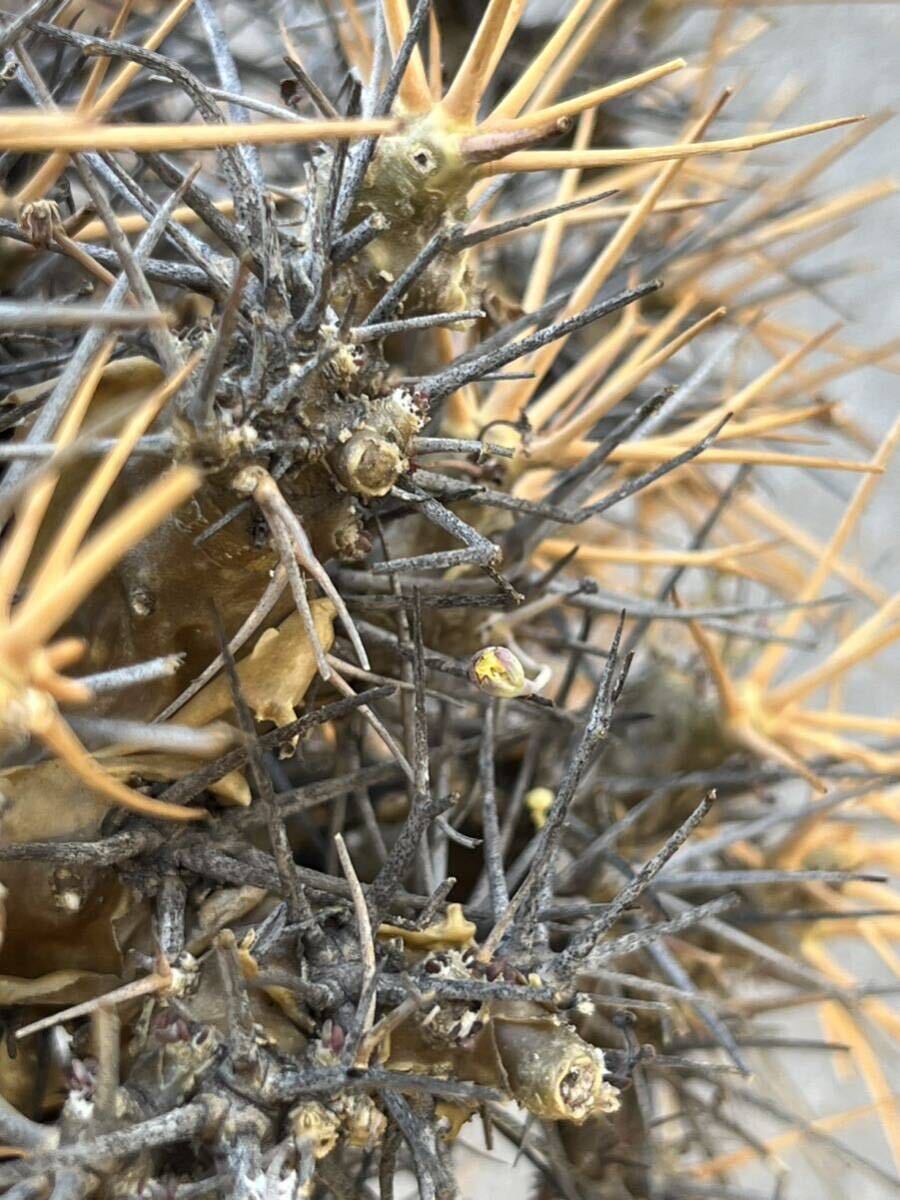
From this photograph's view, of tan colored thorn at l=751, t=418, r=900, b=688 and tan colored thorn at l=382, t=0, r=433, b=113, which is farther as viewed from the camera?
tan colored thorn at l=751, t=418, r=900, b=688

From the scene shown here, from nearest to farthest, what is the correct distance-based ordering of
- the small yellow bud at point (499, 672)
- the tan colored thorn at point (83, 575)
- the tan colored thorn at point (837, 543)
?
1. the tan colored thorn at point (83, 575)
2. the small yellow bud at point (499, 672)
3. the tan colored thorn at point (837, 543)

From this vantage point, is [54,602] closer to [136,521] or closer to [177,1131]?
[136,521]

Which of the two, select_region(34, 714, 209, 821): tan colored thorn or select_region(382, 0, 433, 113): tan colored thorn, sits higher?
select_region(382, 0, 433, 113): tan colored thorn

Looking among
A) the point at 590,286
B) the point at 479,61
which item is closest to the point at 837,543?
the point at 590,286

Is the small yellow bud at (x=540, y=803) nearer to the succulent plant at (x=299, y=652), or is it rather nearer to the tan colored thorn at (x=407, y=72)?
the succulent plant at (x=299, y=652)

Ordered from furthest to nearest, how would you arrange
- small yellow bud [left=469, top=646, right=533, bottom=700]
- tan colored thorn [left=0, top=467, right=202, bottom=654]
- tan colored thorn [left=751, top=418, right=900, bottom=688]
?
tan colored thorn [left=751, top=418, right=900, bottom=688] → small yellow bud [left=469, top=646, right=533, bottom=700] → tan colored thorn [left=0, top=467, right=202, bottom=654]

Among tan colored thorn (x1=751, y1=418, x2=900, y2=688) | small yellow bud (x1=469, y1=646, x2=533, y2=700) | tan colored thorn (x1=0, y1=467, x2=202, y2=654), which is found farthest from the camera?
tan colored thorn (x1=751, y1=418, x2=900, y2=688)

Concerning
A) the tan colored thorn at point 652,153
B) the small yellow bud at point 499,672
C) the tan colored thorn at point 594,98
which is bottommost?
the small yellow bud at point 499,672

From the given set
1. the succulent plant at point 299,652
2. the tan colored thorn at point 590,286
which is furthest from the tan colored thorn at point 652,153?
the tan colored thorn at point 590,286

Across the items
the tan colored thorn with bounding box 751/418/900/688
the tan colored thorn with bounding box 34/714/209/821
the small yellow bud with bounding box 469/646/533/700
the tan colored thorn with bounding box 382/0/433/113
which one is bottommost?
the tan colored thorn with bounding box 34/714/209/821

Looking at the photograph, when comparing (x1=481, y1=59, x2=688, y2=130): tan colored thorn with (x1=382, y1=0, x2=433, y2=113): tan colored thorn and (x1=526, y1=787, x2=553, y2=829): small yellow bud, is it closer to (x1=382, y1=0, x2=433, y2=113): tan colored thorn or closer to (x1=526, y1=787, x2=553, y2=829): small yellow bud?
(x1=382, y1=0, x2=433, y2=113): tan colored thorn

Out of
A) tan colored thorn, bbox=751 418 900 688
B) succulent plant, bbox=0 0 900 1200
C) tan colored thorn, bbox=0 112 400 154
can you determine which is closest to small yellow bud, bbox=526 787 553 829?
succulent plant, bbox=0 0 900 1200
